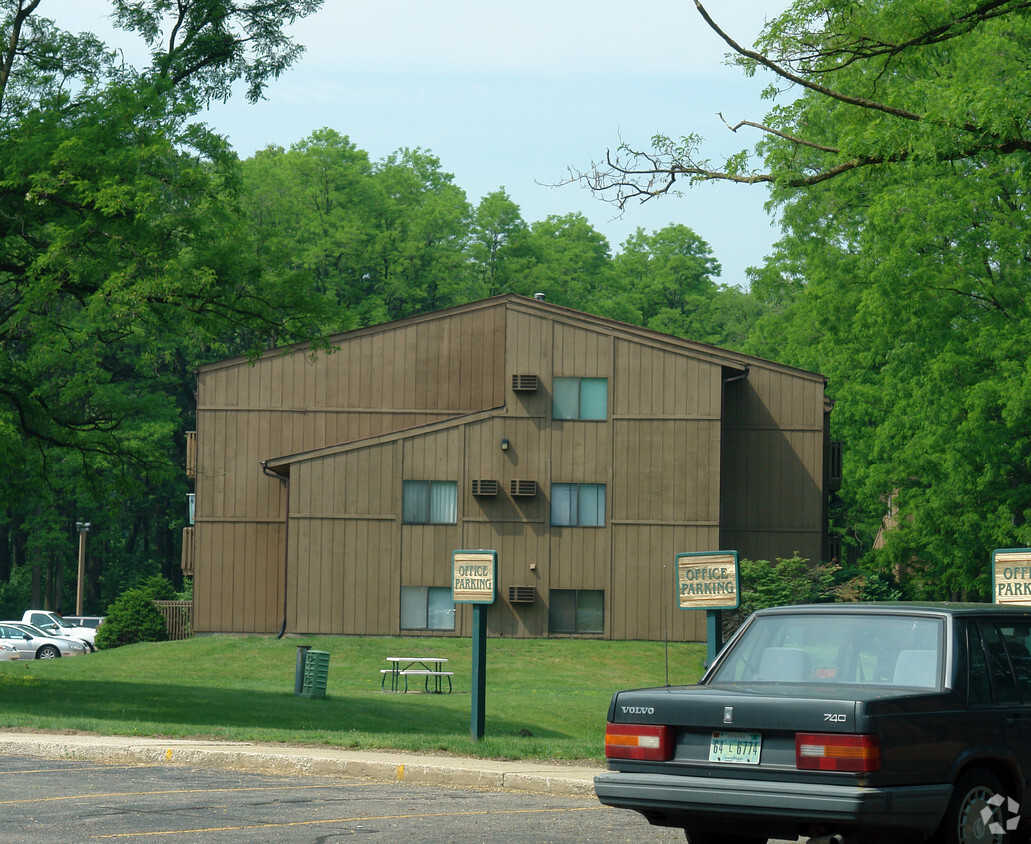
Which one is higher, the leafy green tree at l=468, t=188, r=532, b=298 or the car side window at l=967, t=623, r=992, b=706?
the leafy green tree at l=468, t=188, r=532, b=298

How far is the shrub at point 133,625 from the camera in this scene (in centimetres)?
4719

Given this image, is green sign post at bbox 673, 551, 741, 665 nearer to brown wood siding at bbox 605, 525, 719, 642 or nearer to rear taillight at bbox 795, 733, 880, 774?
rear taillight at bbox 795, 733, 880, 774

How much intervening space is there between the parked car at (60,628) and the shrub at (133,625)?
1415 mm

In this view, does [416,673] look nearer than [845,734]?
No

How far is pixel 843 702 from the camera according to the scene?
7676 mm

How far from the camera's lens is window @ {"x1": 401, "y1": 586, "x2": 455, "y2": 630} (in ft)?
133

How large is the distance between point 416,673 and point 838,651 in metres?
22.6

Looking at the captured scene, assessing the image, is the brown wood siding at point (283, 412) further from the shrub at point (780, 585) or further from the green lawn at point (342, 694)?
the shrub at point (780, 585)

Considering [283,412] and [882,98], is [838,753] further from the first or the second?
[283,412]

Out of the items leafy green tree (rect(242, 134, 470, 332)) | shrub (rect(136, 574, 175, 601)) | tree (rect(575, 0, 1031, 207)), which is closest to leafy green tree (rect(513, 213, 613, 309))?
leafy green tree (rect(242, 134, 470, 332))

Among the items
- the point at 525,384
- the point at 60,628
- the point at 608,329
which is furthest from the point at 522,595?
the point at 60,628

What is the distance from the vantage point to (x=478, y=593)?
16.4 meters

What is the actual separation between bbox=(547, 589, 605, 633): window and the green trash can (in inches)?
548

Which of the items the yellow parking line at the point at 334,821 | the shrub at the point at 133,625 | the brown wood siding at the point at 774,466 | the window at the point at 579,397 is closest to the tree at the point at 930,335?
the brown wood siding at the point at 774,466
